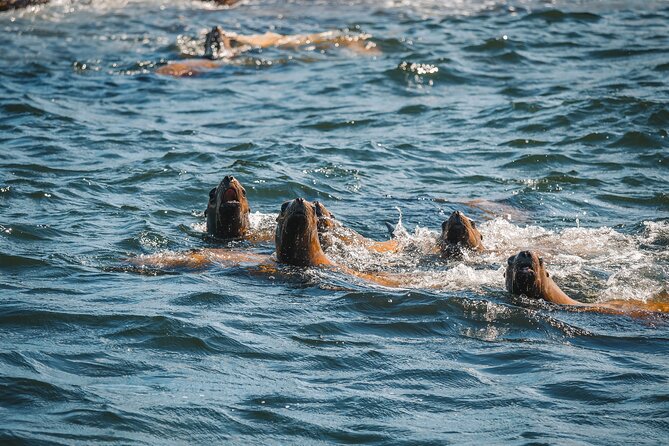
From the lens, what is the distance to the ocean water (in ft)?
19.1

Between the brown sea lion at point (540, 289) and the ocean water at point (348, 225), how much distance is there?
6.0 inches

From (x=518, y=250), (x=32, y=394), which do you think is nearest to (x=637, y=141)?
(x=518, y=250)

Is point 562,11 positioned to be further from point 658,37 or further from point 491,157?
point 491,157

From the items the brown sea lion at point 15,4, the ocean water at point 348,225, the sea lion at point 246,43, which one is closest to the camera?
the ocean water at point 348,225

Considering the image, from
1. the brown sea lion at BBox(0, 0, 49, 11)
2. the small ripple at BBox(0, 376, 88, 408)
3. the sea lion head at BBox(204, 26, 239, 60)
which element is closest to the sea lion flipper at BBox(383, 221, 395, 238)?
the small ripple at BBox(0, 376, 88, 408)

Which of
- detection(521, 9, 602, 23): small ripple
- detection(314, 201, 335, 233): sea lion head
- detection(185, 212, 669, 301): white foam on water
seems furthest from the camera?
detection(521, 9, 602, 23): small ripple

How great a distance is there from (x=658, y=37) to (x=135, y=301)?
14311 mm

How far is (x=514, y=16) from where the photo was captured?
22219mm

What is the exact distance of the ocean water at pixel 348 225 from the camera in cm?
581

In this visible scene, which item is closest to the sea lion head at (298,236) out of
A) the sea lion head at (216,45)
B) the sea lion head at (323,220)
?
the sea lion head at (323,220)

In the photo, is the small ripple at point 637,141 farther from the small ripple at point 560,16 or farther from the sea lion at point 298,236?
the small ripple at point 560,16

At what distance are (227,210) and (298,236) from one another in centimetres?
137

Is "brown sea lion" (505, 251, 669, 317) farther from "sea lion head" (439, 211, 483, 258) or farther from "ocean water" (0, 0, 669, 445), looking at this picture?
"sea lion head" (439, 211, 483, 258)

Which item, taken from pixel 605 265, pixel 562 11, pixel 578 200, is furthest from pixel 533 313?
pixel 562 11
